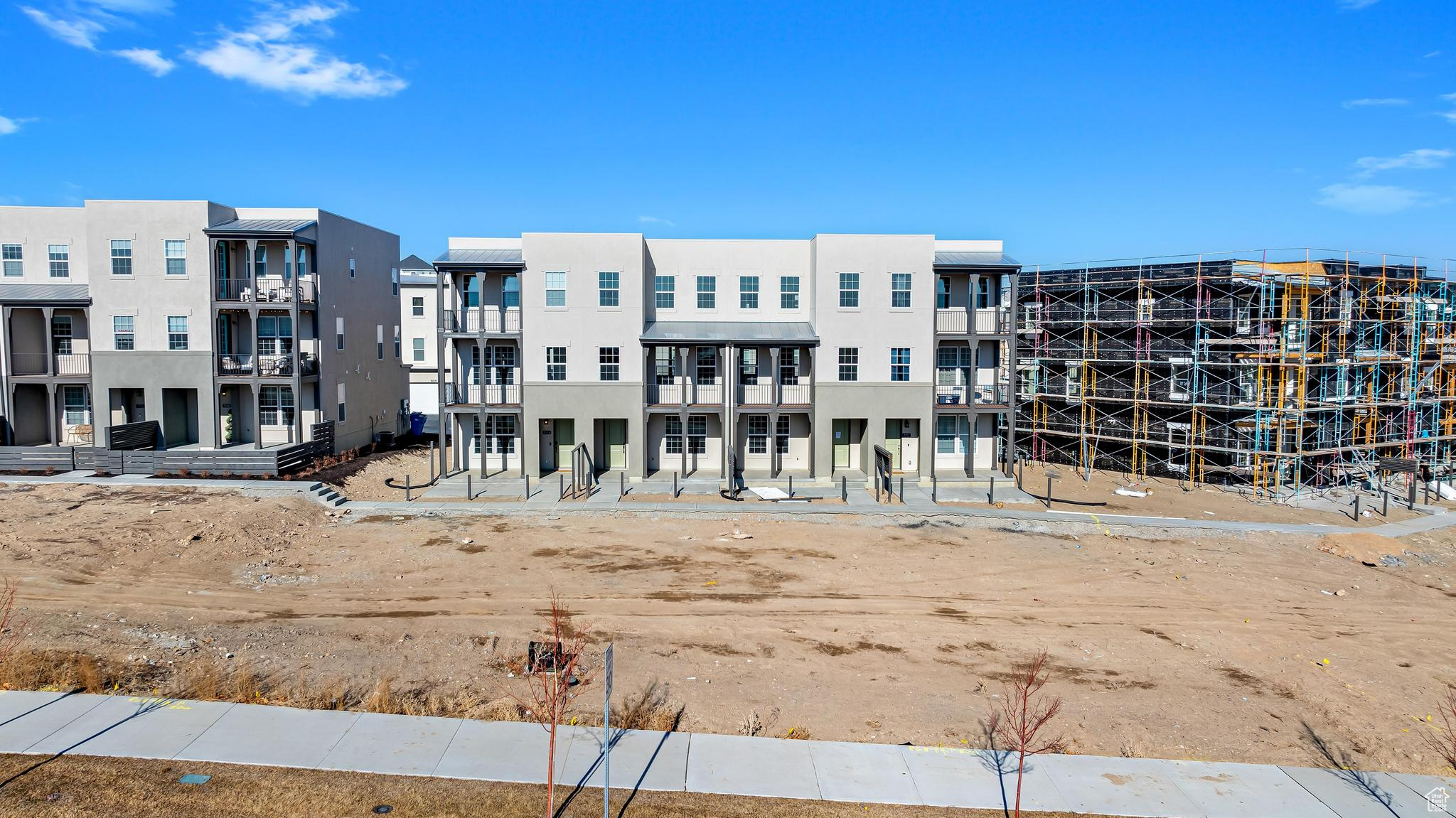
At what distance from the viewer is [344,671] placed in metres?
14.1

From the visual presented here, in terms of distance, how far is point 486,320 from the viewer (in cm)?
3406

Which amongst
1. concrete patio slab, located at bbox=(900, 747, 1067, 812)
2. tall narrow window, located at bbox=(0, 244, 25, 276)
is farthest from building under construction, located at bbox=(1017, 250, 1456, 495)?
tall narrow window, located at bbox=(0, 244, 25, 276)

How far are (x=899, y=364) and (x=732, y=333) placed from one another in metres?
7.52

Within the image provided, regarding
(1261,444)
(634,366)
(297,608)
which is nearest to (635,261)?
(634,366)

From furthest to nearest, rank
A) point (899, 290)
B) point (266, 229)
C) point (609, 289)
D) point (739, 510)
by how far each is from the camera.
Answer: point (899, 290) < point (609, 289) < point (266, 229) < point (739, 510)

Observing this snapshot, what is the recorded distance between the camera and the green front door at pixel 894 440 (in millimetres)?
34938

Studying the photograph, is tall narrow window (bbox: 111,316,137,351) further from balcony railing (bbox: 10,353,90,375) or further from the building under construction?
the building under construction

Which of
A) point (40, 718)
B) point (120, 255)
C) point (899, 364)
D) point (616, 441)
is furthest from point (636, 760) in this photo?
point (120, 255)

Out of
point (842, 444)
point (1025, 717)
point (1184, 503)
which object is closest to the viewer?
point (1025, 717)

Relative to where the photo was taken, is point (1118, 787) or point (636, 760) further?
point (636, 760)

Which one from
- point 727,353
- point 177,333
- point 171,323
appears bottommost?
point 727,353

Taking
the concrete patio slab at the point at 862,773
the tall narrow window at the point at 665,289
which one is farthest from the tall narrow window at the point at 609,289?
the concrete patio slab at the point at 862,773

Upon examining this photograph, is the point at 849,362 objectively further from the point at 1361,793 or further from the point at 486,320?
the point at 1361,793

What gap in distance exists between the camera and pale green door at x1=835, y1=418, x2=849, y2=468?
35.6 metres
